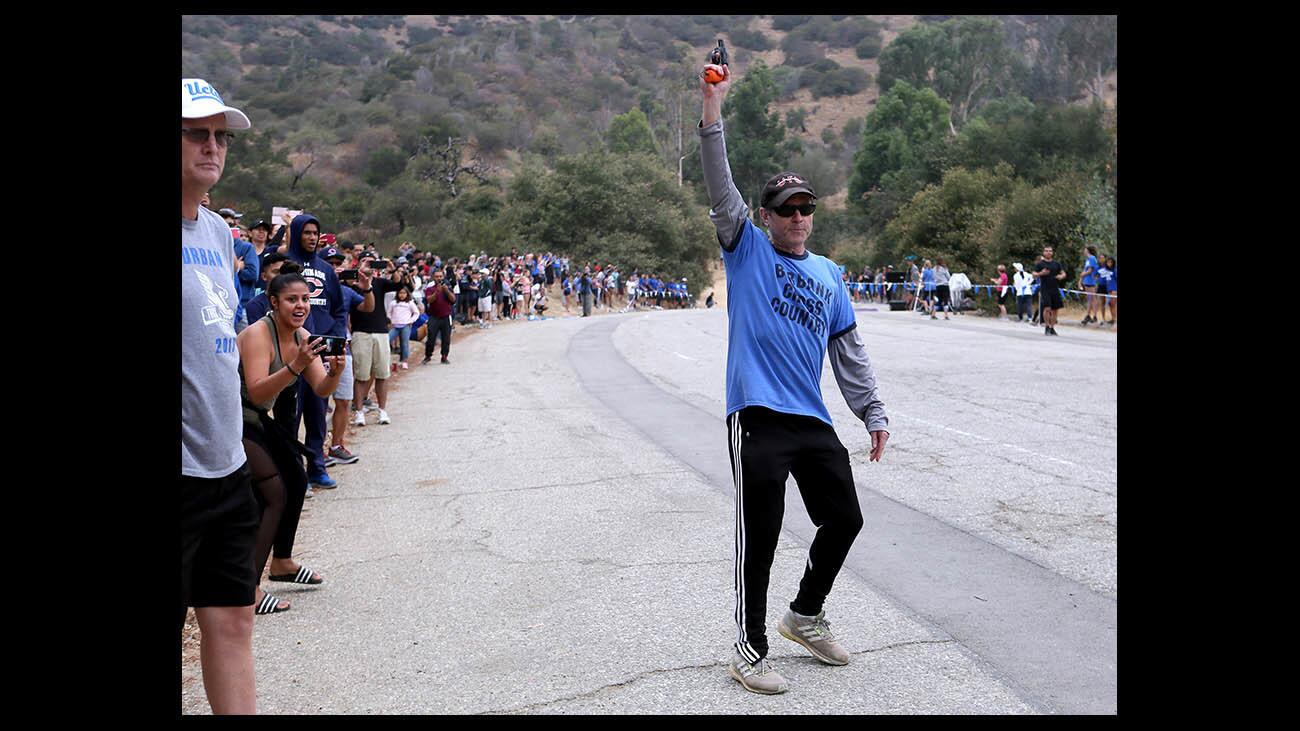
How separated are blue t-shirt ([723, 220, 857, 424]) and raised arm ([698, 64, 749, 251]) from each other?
0.06 m

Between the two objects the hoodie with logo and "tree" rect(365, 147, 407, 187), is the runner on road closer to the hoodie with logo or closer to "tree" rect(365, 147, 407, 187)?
the hoodie with logo

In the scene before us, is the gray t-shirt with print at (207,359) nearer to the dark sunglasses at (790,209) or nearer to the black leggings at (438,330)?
the dark sunglasses at (790,209)

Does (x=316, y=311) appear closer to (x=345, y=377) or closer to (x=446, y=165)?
(x=345, y=377)

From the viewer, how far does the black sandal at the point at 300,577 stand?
19.7 ft

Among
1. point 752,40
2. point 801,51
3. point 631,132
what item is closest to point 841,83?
point 801,51

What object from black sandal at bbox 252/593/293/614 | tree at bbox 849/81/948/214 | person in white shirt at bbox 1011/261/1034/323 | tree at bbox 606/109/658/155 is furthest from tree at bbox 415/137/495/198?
black sandal at bbox 252/593/293/614

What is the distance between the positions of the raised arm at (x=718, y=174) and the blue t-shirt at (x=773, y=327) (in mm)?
55

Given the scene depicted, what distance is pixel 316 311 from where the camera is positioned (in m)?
8.83
